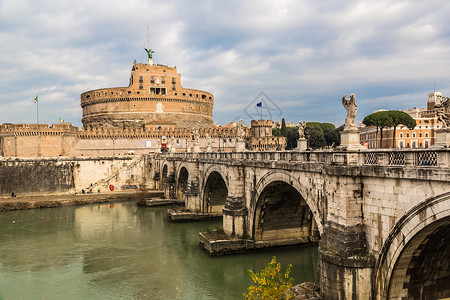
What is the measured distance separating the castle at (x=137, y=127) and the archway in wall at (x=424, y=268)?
45.8 m

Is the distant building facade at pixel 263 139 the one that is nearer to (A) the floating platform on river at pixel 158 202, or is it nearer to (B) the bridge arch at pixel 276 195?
(A) the floating platform on river at pixel 158 202

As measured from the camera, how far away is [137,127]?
70.5m

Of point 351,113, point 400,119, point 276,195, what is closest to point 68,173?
point 276,195

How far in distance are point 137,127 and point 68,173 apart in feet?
81.1

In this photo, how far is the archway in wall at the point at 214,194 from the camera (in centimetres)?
2784

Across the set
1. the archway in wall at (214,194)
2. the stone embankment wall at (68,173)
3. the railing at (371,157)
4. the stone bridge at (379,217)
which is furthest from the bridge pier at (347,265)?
the stone embankment wall at (68,173)

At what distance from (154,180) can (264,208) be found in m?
29.6

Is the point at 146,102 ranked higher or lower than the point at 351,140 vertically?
higher

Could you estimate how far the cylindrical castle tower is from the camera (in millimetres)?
71562

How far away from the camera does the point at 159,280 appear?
1728cm

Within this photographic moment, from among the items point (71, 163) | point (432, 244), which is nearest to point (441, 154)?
point (432, 244)

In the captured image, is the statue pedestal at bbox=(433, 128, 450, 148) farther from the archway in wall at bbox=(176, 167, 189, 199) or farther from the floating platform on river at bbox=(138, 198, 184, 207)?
the floating platform on river at bbox=(138, 198, 184, 207)

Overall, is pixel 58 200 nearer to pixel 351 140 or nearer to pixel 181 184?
pixel 181 184

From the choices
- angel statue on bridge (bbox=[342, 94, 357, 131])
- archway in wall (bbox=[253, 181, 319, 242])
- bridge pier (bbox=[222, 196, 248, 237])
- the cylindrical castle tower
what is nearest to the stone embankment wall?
the cylindrical castle tower
